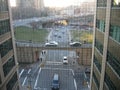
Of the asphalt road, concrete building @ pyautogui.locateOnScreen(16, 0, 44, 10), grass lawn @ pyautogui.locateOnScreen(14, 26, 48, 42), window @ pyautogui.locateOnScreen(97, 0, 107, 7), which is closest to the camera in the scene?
window @ pyautogui.locateOnScreen(97, 0, 107, 7)

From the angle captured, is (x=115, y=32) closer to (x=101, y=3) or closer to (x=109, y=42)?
(x=109, y=42)

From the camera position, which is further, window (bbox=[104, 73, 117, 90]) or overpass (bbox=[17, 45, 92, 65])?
overpass (bbox=[17, 45, 92, 65])

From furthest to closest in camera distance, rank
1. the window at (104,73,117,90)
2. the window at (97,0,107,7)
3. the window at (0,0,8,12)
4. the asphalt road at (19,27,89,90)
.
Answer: the asphalt road at (19,27,89,90)
the window at (0,0,8,12)
the window at (97,0,107,7)
the window at (104,73,117,90)

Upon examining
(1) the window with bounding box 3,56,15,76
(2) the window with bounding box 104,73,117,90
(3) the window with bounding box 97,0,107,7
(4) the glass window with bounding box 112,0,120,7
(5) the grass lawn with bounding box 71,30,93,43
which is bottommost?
(2) the window with bounding box 104,73,117,90

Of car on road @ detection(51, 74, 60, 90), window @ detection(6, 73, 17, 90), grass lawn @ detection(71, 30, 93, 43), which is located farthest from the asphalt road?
window @ detection(6, 73, 17, 90)

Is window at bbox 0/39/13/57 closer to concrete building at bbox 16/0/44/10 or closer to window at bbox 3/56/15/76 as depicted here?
window at bbox 3/56/15/76

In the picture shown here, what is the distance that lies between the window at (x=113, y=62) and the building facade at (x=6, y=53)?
130 centimetres

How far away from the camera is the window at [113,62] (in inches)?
67.5

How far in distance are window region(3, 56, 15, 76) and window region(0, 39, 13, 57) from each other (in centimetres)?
16

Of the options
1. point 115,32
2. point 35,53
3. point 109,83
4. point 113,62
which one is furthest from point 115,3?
point 35,53

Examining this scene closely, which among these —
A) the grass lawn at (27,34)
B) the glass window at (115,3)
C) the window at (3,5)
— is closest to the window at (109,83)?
the glass window at (115,3)

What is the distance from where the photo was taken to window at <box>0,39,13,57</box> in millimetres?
2259

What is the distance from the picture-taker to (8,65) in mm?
2490

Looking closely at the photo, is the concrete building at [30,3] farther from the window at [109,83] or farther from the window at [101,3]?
the window at [109,83]
